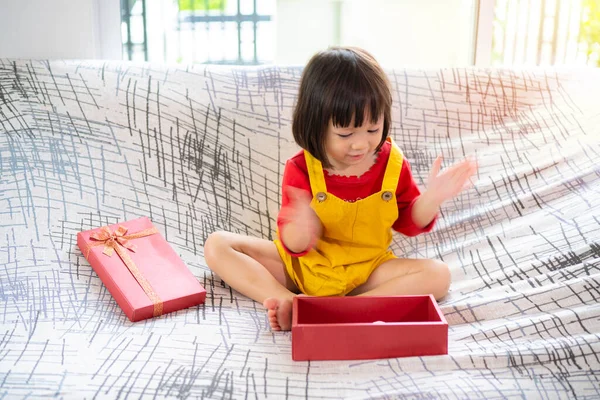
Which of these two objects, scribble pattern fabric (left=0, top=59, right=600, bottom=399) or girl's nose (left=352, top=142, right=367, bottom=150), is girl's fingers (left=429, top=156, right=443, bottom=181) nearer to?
girl's nose (left=352, top=142, right=367, bottom=150)

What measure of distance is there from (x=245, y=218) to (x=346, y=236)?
0.32 metres

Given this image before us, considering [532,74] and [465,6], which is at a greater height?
[465,6]

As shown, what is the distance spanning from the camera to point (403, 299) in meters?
1.22

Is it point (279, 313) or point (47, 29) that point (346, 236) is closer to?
point (279, 313)

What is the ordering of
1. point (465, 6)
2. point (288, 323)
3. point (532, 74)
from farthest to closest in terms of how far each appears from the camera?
point (465, 6)
point (532, 74)
point (288, 323)

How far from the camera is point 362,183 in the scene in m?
1.34

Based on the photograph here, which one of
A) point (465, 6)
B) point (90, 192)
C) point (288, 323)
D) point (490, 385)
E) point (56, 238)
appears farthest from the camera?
point (465, 6)

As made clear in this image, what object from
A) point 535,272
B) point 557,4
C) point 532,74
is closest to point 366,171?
point 535,272

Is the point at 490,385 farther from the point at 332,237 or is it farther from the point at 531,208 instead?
the point at 531,208

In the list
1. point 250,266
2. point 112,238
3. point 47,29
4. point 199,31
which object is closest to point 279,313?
point 250,266

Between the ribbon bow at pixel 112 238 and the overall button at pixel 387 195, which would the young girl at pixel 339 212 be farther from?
the ribbon bow at pixel 112 238

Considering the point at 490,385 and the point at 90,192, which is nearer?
the point at 490,385

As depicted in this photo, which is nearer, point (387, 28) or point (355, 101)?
point (355, 101)

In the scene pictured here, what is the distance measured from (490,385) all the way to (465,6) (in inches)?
57.9
